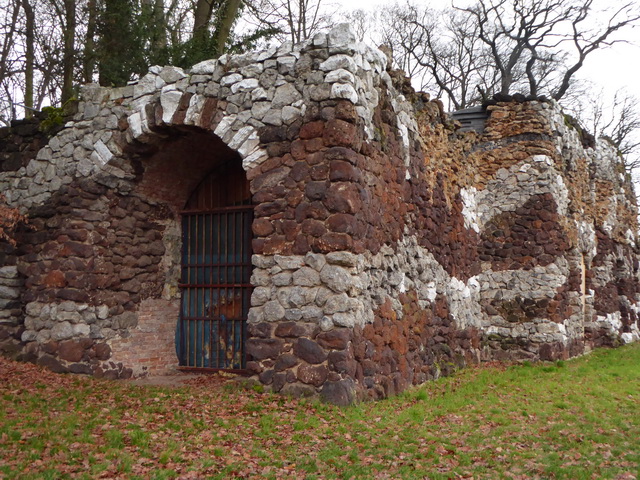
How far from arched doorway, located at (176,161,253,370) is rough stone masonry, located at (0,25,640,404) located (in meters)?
0.18

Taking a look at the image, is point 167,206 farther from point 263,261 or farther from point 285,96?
point 285,96

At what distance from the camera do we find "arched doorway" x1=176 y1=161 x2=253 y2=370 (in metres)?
8.52

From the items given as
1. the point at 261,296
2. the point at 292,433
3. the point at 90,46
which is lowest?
the point at 292,433

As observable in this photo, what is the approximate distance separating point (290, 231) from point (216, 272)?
2251mm

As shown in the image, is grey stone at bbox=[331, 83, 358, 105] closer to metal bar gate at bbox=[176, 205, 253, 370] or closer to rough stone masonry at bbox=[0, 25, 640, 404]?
rough stone masonry at bbox=[0, 25, 640, 404]

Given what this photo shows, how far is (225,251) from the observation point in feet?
28.5

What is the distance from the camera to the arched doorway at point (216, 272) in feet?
28.0

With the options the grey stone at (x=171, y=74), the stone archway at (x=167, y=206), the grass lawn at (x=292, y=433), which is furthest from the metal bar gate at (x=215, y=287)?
the grey stone at (x=171, y=74)

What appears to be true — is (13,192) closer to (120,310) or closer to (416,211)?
(120,310)

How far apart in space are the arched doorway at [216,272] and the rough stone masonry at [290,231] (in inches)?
7.0

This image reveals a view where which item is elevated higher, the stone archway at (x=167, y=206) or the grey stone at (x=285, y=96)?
the grey stone at (x=285, y=96)

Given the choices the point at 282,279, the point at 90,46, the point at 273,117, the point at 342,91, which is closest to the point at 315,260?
the point at 282,279

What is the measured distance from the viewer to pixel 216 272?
873 centimetres

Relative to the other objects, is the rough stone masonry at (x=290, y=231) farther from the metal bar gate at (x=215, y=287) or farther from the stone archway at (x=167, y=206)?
the metal bar gate at (x=215, y=287)
